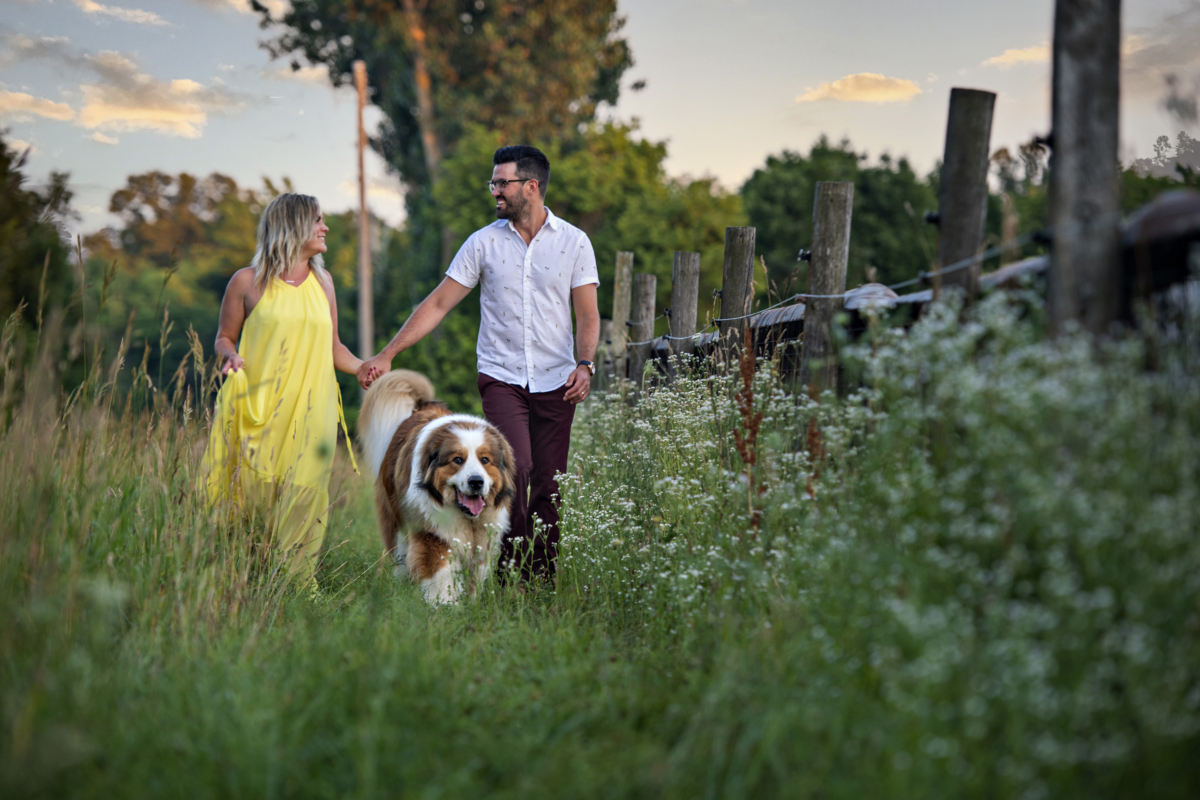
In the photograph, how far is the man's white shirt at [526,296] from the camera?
5250 mm

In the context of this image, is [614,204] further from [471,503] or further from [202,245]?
[202,245]

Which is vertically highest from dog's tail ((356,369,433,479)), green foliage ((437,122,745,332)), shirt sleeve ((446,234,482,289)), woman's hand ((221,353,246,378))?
green foliage ((437,122,745,332))

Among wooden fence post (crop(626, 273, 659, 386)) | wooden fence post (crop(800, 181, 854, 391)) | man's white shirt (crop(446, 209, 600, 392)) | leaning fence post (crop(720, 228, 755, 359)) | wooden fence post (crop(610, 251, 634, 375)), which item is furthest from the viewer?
wooden fence post (crop(610, 251, 634, 375))

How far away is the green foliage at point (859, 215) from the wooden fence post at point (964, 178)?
25643mm

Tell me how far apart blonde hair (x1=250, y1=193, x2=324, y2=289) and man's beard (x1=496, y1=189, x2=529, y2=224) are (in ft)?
3.67

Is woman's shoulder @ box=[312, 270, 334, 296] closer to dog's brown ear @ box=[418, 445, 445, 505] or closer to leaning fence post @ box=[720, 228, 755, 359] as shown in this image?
dog's brown ear @ box=[418, 445, 445, 505]

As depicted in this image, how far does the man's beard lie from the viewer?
5.21m

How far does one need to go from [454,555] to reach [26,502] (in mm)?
2265

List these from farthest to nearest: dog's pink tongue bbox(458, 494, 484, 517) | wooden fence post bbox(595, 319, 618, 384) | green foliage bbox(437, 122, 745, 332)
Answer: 1. green foliage bbox(437, 122, 745, 332)
2. wooden fence post bbox(595, 319, 618, 384)
3. dog's pink tongue bbox(458, 494, 484, 517)

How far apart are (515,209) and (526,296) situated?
527mm

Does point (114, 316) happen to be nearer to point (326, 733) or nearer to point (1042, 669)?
point (326, 733)

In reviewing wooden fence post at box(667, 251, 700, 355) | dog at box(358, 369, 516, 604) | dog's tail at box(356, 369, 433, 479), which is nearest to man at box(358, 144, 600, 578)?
dog at box(358, 369, 516, 604)

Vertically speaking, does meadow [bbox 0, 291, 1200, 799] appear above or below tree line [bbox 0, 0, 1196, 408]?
below

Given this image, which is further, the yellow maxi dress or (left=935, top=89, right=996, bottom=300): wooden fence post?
the yellow maxi dress
